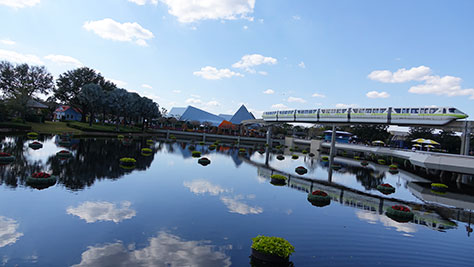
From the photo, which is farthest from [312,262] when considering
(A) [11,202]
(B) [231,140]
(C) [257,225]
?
(B) [231,140]

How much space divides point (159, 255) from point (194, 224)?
3832 millimetres

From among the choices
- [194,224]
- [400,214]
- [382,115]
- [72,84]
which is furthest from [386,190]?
[72,84]

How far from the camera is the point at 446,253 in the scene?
46.3ft

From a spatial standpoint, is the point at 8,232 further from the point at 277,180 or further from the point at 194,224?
the point at 277,180

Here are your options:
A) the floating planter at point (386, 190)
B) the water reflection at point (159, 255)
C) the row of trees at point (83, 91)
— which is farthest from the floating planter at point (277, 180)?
the row of trees at point (83, 91)

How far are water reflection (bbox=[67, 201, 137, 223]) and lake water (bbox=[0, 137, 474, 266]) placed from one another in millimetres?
53

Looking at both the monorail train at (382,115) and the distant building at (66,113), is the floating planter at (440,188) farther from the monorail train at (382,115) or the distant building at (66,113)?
the distant building at (66,113)

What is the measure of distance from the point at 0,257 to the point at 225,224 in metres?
9.52

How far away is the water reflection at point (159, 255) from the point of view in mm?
10297

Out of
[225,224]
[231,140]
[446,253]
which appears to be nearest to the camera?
[446,253]

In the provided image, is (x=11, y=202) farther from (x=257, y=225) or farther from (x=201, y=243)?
(x=257, y=225)

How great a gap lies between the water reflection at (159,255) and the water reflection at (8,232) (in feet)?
Result: 10.7

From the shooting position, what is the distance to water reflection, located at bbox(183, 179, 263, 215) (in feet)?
60.3

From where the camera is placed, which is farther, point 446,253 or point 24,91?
point 24,91
